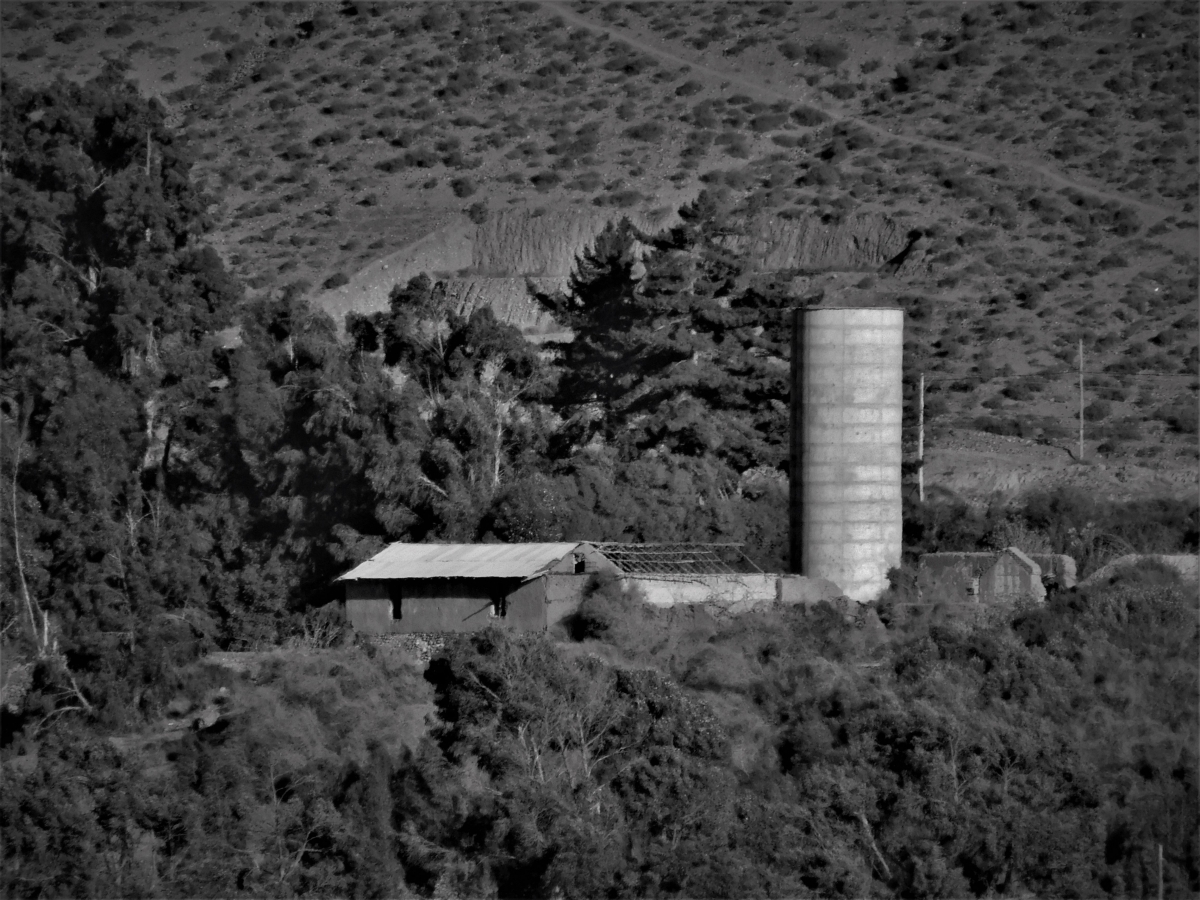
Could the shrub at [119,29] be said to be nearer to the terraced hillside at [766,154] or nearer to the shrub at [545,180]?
the terraced hillside at [766,154]

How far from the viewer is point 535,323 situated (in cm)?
5569

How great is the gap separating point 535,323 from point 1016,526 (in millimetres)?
17398

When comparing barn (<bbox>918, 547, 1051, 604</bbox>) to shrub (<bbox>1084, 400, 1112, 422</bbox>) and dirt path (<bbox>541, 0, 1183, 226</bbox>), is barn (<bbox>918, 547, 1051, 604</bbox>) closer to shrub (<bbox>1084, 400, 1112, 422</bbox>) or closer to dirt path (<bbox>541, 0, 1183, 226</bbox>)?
shrub (<bbox>1084, 400, 1112, 422</bbox>)

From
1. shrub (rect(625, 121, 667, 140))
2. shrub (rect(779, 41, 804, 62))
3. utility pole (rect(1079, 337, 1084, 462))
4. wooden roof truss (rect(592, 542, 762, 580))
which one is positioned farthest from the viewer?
shrub (rect(779, 41, 804, 62))

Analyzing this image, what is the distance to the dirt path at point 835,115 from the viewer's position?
63.0 metres

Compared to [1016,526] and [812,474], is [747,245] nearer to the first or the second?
[1016,526]

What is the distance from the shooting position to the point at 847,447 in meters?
35.6

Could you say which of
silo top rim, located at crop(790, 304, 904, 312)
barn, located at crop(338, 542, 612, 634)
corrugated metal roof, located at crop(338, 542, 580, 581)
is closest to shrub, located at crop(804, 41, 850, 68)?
silo top rim, located at crop(790, 304, 904, 312)

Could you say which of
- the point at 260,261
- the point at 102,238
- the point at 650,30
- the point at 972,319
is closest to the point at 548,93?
the point at 650,30

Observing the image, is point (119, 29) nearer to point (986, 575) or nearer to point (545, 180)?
point (545, 180)

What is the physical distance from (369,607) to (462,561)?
4.34ft

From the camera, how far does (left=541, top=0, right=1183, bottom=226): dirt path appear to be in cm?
6303

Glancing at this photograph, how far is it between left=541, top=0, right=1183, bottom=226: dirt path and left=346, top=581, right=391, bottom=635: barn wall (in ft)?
108

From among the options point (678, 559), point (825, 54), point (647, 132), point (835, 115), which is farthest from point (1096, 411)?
point (825, 54)
